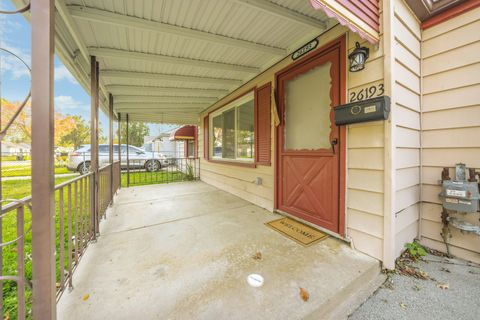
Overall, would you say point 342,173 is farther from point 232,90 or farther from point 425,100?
point 232,90

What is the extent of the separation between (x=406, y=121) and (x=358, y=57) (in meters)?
0.84

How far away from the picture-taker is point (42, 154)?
929mm

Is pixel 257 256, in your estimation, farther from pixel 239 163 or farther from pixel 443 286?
pixel 239 163

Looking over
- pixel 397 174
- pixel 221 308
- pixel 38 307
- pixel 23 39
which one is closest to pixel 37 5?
pixel 23 39

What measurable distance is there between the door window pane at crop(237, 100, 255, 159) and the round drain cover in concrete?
2.58 meters

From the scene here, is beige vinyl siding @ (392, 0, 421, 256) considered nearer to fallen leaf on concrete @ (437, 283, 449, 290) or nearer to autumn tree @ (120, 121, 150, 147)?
fallen leaf on concrete @ (437, 283, 449, 290)

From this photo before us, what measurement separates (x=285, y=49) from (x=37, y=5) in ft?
8.87

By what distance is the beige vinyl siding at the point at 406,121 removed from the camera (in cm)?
192

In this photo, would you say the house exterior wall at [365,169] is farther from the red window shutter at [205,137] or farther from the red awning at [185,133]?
the red awning at [185,133]

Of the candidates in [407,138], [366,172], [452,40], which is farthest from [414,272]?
[452,40]

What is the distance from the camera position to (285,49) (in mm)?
2855

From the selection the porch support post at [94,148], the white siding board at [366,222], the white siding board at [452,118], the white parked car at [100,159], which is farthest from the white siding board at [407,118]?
the white parked car at [100,159]

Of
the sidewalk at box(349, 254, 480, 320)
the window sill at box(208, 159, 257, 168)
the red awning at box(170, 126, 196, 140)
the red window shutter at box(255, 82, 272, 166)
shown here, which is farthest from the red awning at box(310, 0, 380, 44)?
the red awning at box(170, 126, 196, 140)

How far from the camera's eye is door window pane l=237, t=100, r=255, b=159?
4016 mm
